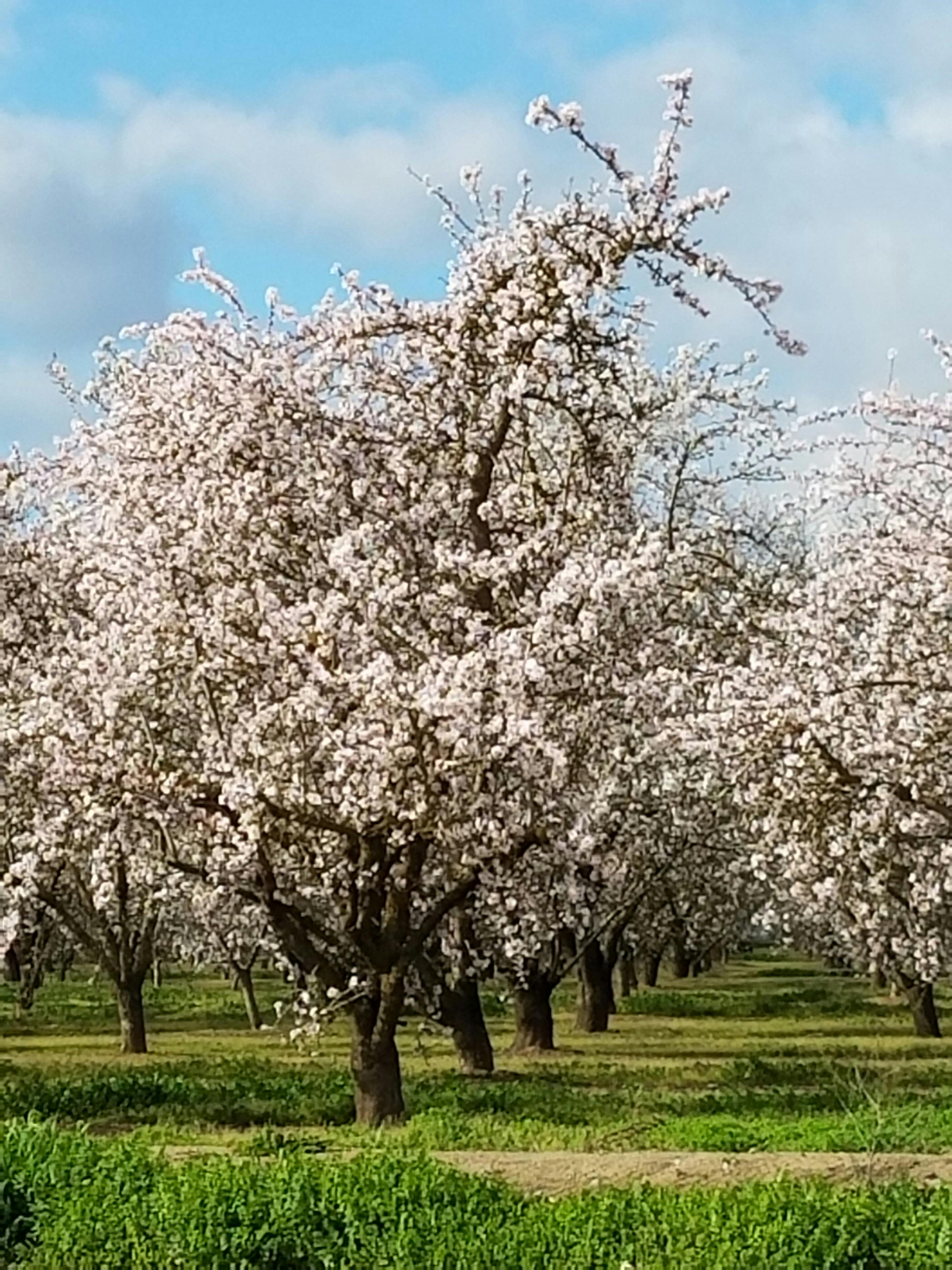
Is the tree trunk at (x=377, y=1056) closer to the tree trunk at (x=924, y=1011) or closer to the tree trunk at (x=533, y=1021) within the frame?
the tree trunk at (x=533, y=1021)

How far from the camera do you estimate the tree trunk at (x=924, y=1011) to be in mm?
34562

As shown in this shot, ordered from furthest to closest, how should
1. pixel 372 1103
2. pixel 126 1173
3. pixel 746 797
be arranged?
pixel 746 797, pixel 372 1103, pixel 126 1173

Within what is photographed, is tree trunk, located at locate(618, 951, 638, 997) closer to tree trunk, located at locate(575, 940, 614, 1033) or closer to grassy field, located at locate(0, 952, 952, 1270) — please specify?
tree trunk, located at locate(575, 940, 614, 1033)

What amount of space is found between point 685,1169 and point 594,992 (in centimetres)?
2502

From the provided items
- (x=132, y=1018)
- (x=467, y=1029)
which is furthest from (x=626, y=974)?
(x=467, y=1029)

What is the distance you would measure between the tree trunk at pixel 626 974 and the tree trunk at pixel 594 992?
13342 millimetres

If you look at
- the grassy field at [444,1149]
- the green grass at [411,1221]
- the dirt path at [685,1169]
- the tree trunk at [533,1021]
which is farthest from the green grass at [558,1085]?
the green grass at [411,1221]

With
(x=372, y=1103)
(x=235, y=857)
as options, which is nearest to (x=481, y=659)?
(x=235, y=857)

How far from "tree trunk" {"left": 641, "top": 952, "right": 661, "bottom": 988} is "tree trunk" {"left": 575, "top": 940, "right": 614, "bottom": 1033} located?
21.3m

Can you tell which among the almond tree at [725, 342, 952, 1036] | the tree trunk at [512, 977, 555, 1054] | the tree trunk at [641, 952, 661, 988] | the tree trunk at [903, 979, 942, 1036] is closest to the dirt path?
the almond tree at [725, 342, 952, 1036]

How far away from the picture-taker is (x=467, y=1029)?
23562mm

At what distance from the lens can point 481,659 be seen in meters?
15.9

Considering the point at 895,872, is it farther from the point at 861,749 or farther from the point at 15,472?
the point at 15,472

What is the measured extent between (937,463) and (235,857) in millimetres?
Result: 8270
